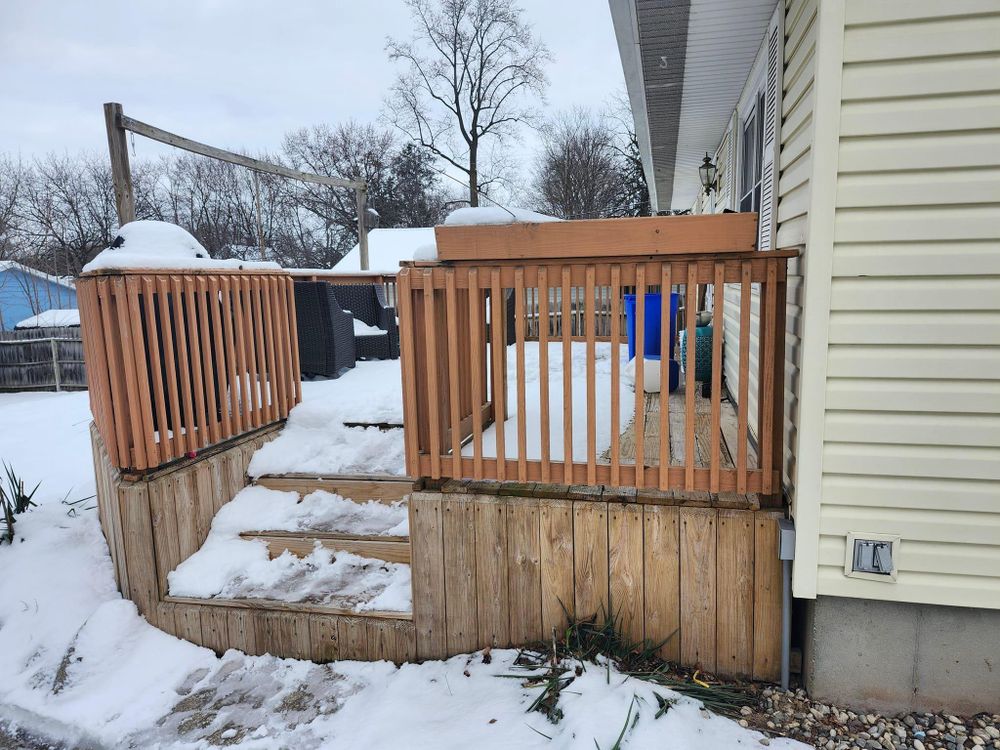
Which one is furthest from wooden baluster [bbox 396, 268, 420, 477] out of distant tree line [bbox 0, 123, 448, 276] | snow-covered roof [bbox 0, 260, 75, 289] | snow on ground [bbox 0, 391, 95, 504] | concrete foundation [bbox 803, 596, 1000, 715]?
snow-covered roof [bbox 0, 260, 75, 289]

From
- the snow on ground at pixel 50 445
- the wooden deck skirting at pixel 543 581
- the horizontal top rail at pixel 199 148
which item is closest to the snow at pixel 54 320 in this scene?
the snow on ground at pixel 50 445

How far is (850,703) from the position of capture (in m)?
2.34

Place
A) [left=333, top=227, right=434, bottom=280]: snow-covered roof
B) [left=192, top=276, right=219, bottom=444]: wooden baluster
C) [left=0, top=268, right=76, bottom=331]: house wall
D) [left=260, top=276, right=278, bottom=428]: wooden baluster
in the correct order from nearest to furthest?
[left=192, top=276, right=219, bottom=444]: wooden baluster, [left=260, top=276, right=278, bottom=428]: wooden baluster, [left=333, top=227, right=434, bottom=280]: snow-covered roof, [left=0, top=268, right=76, bottom=331]: house wall

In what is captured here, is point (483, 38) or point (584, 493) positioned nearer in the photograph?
point (584, 493)

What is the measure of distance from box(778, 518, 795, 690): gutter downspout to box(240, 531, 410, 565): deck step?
1.81 metres

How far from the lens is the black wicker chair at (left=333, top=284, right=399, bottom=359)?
788 centimetres

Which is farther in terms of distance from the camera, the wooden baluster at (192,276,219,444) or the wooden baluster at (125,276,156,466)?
the wooden baluster at (192,276,219,444)

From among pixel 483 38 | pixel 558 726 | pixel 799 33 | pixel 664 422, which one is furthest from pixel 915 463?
pixel 483 38

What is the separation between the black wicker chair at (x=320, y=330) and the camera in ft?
20.0

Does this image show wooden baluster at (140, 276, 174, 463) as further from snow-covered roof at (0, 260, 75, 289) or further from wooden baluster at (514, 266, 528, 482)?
snow-covered roof at (0, 260, 75, 289)

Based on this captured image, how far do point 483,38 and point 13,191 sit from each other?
53.3ft

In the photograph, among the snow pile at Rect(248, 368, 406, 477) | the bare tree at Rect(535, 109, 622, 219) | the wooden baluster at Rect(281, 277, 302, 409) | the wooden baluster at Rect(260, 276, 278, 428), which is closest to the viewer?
the snow pile at Rect(248, 368, 406, 477)

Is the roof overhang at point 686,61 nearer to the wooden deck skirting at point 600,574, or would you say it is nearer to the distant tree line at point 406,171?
the wooden deck skirting at point 600,574

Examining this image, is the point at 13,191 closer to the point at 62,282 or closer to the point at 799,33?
the point at 62,282
